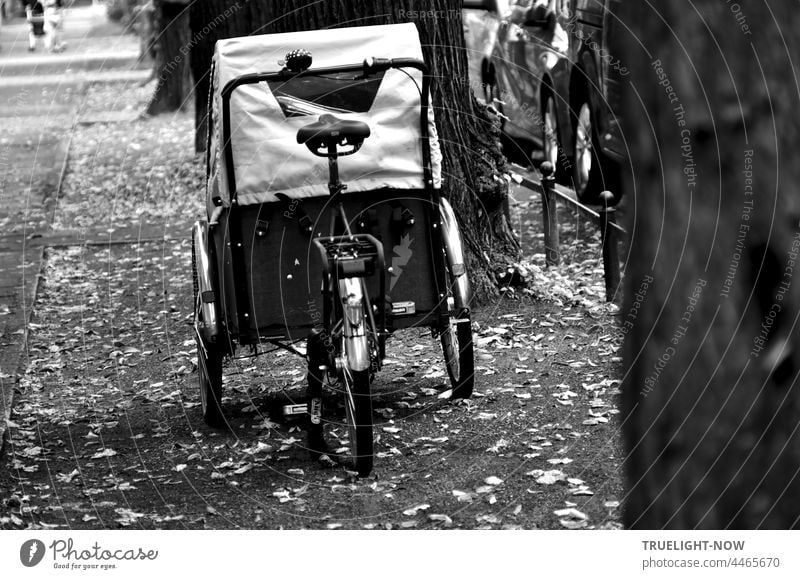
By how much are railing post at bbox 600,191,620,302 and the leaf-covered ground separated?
0.19 metres

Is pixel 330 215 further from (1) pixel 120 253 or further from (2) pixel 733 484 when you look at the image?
(1) pixel 120 253

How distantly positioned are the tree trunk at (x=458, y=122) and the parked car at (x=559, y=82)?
3.45ft

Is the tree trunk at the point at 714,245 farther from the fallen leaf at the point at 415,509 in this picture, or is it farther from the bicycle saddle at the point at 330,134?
the bicycle saddle at the point at 330,134

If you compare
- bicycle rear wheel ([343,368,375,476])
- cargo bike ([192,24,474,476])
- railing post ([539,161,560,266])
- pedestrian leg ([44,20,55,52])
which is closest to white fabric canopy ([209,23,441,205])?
cargo bike ([192,24,474,476])

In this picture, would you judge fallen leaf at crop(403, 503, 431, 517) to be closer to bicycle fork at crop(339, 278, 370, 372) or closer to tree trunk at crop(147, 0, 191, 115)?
bicycle fork at crop(339, 278, 370, 372)

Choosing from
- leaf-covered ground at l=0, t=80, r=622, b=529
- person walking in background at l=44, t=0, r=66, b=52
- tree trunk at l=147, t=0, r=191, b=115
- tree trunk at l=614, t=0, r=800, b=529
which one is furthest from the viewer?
person walking in background at l=44, t=0, r=66, b=52

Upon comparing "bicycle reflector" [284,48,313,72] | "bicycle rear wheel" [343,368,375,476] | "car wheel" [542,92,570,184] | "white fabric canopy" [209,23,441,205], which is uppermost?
"bicycle reflector" [284,48,313,72]

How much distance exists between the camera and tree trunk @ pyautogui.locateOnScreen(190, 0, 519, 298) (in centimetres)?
739

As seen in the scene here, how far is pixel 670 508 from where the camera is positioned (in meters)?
2.42

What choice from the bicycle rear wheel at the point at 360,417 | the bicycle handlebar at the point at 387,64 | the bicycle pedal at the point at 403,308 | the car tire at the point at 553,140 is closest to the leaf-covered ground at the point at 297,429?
the bicycle rear wheel at the point at 360,417

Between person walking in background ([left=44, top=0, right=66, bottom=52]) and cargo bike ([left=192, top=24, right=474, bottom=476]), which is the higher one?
cargo bike ([left=192, top=24, right=474, bottom=476])

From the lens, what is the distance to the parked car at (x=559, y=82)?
922 centimetres

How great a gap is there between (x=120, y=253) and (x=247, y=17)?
2317 mm

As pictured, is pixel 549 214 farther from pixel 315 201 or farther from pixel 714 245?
pixel 714 245
